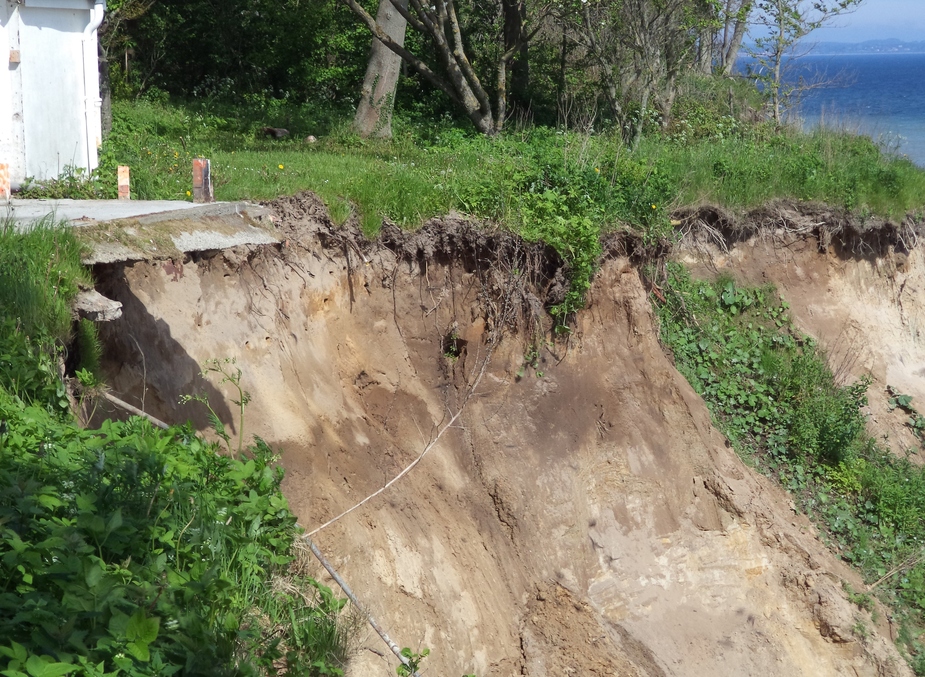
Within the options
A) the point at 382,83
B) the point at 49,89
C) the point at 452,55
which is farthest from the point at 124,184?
the point at 452,55

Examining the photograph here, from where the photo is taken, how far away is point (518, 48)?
1304cm

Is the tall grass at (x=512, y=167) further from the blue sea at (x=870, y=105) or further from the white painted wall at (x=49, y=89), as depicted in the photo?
→ the blue sea at (x=870, y=105)

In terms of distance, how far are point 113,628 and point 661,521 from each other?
18.8 ft

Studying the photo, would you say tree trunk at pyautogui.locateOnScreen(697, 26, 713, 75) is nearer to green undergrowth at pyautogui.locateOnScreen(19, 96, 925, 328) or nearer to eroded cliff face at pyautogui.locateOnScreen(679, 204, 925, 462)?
green undergrowth at pyautogui.locateOnScreen(19, 96, 925, 328)

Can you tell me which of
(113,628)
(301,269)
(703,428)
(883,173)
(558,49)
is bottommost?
(703,428)

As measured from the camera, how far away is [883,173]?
11.2 metres

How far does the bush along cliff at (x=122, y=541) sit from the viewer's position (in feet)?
11.5

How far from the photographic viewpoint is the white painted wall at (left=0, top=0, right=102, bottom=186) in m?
8.91

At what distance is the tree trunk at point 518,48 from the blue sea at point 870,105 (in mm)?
4394

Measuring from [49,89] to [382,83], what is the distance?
5228 mm

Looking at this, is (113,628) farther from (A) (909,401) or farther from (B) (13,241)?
(A) (909,401)

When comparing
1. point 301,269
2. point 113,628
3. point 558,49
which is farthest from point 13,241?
point 558,49

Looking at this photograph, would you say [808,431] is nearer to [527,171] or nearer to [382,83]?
[527,171]

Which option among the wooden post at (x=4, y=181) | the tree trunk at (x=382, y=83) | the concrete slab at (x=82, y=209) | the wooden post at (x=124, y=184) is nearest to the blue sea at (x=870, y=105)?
the tree trunk at (x=382, y=83)
